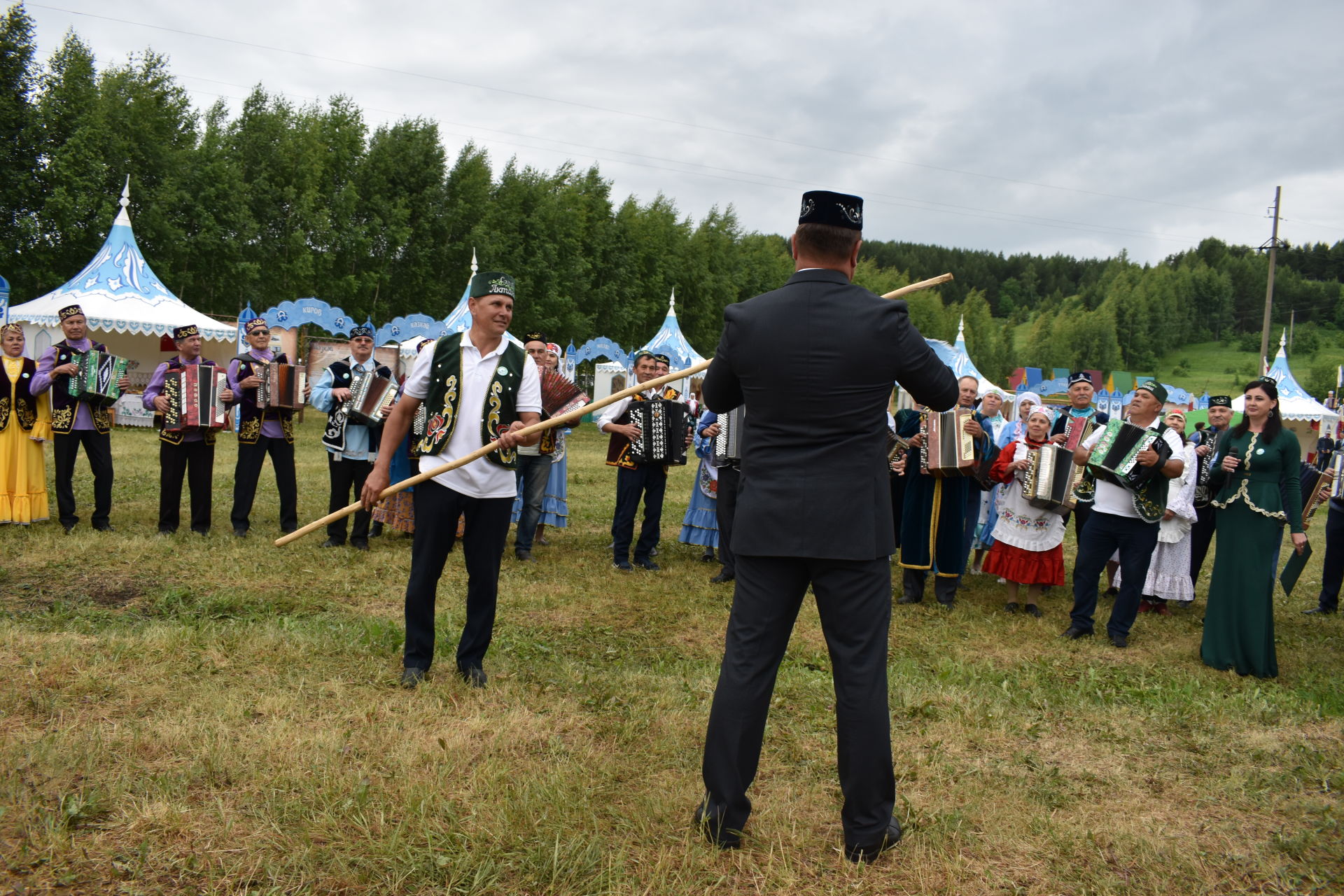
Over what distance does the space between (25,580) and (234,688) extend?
3.52 m

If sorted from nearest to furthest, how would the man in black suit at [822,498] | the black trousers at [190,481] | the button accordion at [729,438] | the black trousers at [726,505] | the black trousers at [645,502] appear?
the man in black suit at [822,498] → the button accordion at [729,438] → the black trousers at [726,505] → the black trousers at [190,481] → the black trousers at [645,502]

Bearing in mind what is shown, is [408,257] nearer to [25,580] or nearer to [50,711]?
[25,580]

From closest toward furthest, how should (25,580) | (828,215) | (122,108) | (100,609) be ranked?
(828,215)
(100,609)
(25,580)
(122,108)

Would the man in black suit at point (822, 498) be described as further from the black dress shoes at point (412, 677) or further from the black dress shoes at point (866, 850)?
the black dress shoes at point (412, 677)

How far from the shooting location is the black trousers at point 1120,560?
22.5ft

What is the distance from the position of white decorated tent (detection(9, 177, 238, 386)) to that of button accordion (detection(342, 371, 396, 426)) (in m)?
13.5

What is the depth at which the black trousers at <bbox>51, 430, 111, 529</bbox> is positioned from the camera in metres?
8.84

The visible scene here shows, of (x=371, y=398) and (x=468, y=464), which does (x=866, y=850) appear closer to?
(x=468, y=464)

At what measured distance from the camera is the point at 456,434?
4.62m

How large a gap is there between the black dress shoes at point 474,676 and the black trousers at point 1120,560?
458 centimetres

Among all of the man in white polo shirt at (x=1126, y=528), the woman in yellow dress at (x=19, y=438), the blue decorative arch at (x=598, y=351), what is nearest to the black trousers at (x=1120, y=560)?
the man in white polo shirt at (x=1126, y=528)

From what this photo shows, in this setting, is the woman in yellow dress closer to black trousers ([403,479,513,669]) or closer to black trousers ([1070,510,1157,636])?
black trousers ([403,479,513,669])

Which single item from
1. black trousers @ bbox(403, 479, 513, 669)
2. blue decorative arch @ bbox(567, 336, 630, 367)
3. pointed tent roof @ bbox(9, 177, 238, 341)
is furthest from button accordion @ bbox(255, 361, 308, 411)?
blue decorative arch @ bbox(567, 336, 630, 367)

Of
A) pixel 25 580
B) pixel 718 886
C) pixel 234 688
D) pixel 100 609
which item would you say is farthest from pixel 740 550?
pixel 25 580
